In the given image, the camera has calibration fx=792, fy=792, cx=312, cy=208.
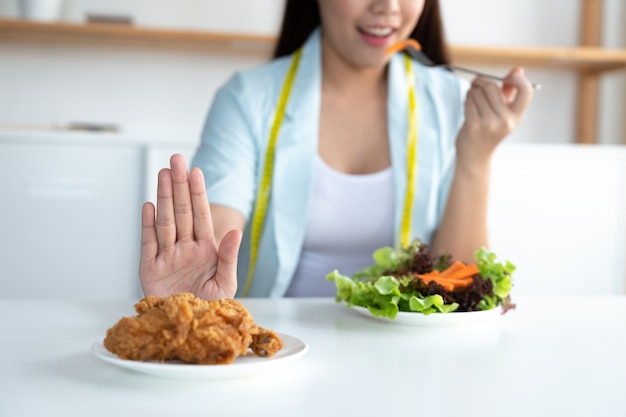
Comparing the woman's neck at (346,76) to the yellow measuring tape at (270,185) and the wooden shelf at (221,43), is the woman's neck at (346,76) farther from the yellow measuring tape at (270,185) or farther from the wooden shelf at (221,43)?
the wooden shelf at (221,43)

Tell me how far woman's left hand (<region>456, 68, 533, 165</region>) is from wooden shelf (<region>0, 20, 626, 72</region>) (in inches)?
54.1

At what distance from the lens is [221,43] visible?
2961mm

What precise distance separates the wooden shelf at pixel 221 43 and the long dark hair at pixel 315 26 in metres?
0.95

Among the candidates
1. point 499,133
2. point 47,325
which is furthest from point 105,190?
point 47,325

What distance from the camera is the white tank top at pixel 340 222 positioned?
1723 mm

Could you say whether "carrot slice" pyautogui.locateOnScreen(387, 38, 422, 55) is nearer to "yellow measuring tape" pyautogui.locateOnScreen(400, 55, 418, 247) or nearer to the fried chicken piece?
"yellow measuring tape" pyautogui.locateOnScreen(400, 55, 418, 247)

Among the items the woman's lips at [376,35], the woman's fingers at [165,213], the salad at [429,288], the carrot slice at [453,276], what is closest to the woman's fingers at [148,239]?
the woman's fingers at [165,213]

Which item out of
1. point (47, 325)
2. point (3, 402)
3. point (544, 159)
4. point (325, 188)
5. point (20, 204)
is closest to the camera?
point (3, 402)

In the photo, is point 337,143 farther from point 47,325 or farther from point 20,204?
point 20,204

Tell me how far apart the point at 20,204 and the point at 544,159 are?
183cm

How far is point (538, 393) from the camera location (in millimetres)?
720

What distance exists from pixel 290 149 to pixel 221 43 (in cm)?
135

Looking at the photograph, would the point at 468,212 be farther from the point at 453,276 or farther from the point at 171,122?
the point at 171,122

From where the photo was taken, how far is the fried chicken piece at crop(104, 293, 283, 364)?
719 millimetres
